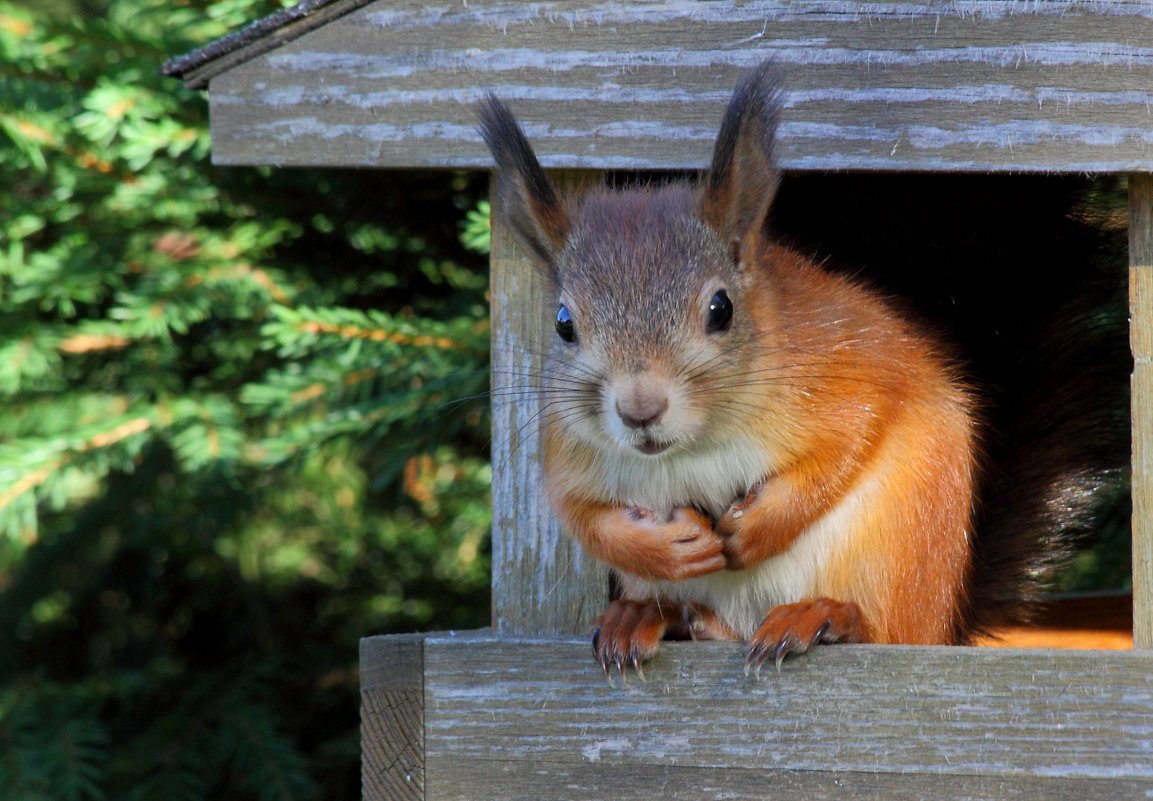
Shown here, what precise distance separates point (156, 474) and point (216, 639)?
0.40 meters

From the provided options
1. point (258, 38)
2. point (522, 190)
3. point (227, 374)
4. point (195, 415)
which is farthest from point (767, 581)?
point (227, 374)

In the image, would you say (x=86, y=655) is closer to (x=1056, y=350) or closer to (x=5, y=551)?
(x=5, y=551)

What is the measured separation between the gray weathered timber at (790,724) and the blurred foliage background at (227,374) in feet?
1.79

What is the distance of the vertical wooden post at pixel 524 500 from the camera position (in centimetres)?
173

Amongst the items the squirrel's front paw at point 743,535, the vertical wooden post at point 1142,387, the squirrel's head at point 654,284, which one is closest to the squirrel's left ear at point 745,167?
the squirrel's head at point 654,284

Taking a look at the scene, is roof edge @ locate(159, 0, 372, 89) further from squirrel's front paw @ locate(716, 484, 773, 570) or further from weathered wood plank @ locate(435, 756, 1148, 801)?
weathered wood plank @ locate(435, 756, 1148, 801)

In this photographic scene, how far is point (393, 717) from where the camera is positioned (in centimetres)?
165

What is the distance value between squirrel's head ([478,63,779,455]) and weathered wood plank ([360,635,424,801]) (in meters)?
0.33

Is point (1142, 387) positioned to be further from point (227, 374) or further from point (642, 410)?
point (227, 374)

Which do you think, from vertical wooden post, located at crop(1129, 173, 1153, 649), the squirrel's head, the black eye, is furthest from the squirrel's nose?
vertical wooden post, located at crop(1129, 173, 1153, 649)

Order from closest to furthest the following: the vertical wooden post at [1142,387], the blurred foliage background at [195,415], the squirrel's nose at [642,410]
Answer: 1. the squirrel's nose at [642,410]
2. the vertical wooden post at [1142,387]
3. the blurred foliage background at [195,415]

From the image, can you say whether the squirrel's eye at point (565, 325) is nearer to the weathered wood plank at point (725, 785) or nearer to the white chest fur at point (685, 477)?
the white chest fur at point (685, 477)

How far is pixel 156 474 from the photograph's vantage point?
2771 mm

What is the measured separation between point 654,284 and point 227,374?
4.01ft
